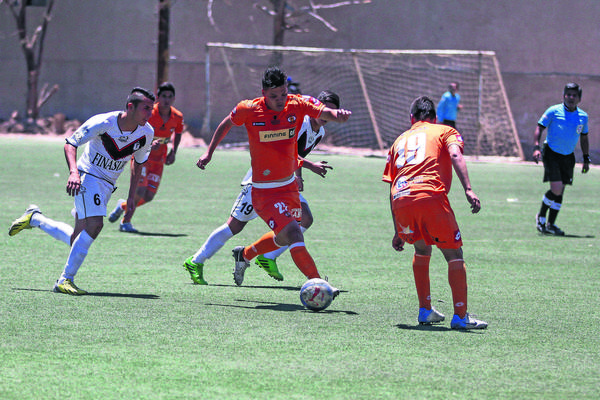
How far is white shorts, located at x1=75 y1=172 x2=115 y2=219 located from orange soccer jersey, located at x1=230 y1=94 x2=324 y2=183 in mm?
1438

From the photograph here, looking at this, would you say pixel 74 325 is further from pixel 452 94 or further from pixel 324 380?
pixel 452 94

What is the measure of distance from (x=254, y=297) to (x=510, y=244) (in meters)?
5.22

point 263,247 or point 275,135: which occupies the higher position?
point 275,135

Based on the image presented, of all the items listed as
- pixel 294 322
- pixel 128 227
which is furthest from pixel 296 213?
pixel 128 227

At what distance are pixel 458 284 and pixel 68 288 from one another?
346 centimetres

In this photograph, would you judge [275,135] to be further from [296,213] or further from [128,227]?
[128,227]

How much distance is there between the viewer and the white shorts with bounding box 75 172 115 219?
9.23 meters

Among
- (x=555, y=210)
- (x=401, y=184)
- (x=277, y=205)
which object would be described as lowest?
(x=555, y=210)

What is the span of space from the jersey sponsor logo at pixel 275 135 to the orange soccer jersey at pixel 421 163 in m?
1.20

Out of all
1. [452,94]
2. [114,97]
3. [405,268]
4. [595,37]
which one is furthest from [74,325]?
[114,97]

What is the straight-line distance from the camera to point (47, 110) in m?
41.0

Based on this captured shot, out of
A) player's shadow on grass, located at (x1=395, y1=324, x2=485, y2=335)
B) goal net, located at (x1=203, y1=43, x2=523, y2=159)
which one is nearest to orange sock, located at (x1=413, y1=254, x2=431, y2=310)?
player's shadow on grass, located at (x1=395, y1=324, x2=485, y2=335)

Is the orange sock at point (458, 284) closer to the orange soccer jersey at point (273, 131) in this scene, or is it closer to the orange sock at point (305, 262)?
the orange sock at point (305, 262)

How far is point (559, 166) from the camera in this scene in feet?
49.7
